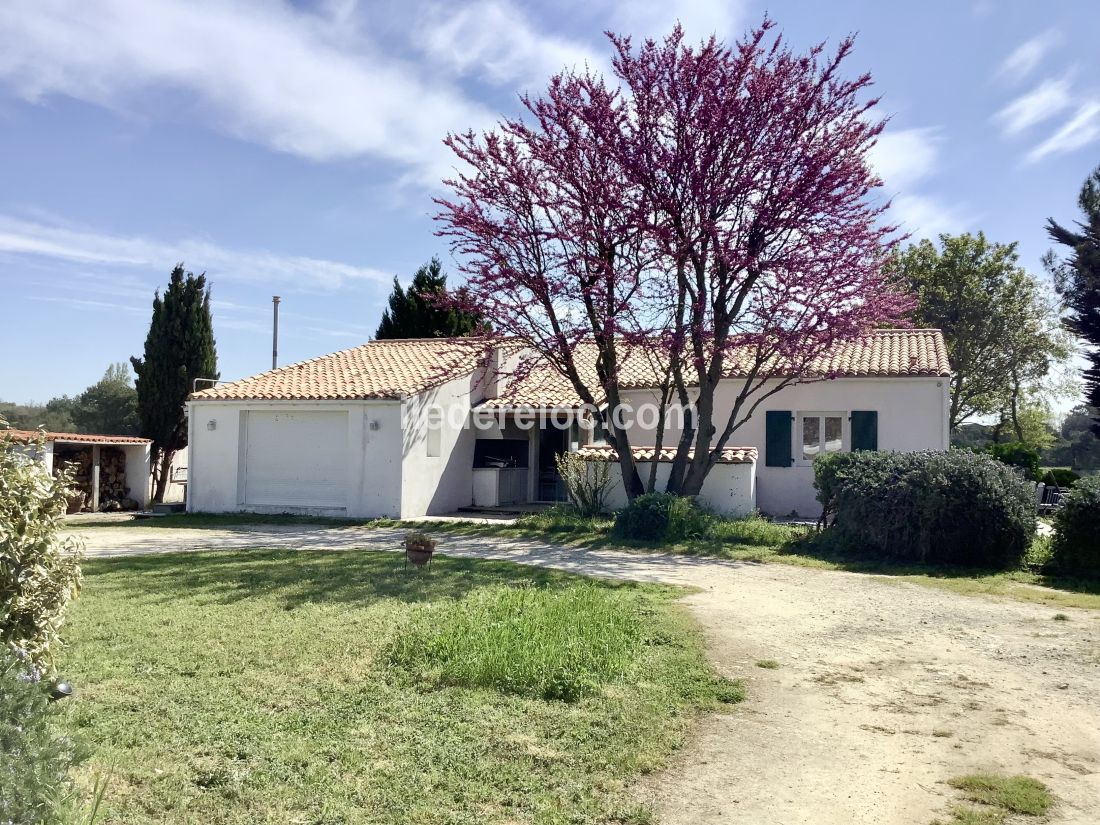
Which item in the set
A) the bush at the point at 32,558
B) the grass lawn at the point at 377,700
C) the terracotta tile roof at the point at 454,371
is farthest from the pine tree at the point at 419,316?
the bush at the point at 32,558

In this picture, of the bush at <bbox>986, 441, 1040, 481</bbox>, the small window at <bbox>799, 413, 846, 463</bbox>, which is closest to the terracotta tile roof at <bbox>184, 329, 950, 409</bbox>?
the small window at <bbox>799, 413, 846, 463</bbox>

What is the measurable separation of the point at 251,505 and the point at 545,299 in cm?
801

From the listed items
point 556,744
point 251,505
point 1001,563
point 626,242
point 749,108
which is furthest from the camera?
point 251,505

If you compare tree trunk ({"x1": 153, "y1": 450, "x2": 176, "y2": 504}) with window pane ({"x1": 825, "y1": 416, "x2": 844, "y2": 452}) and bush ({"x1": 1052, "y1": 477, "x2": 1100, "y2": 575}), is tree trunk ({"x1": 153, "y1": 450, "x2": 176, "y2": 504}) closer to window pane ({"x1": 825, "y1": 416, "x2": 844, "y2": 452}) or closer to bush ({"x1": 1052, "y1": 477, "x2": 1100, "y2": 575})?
window pane ({"x1": 825, "y1": 416, "x2": 844, "y2": 452})

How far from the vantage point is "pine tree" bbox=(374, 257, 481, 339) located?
93.5 feet

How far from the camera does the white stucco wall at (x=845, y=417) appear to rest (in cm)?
1848

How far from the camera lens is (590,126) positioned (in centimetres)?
1516

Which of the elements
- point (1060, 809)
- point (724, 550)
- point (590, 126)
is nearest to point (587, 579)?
point (724, 550)

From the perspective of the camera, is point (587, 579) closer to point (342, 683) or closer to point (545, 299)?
point (342, 683)

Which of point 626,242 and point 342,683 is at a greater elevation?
point 626,242

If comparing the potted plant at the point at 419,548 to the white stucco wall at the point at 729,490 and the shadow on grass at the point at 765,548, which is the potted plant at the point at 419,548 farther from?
the white stucco wall at the point at 729,490

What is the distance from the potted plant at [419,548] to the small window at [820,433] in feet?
37.2

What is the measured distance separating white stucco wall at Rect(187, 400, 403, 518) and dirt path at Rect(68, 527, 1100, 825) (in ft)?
27.7

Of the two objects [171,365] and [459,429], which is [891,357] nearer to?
[459,429]
